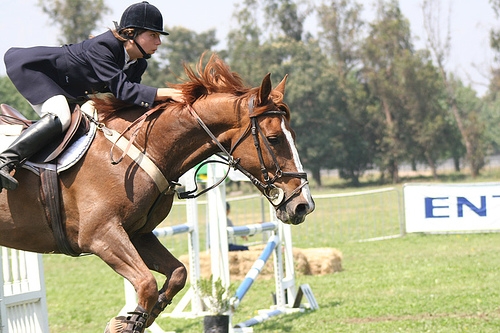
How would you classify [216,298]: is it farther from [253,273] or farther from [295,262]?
[295,262]

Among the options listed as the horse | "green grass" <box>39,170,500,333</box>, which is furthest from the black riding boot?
"green grass" <box>39,170,500,333</box>

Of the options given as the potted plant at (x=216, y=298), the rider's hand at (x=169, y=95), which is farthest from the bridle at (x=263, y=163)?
the potted plant at (x=216, y=298)

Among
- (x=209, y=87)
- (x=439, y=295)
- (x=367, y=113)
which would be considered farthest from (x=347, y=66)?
(x=209, y=87)

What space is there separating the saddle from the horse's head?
950mm

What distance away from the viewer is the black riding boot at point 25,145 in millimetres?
4488

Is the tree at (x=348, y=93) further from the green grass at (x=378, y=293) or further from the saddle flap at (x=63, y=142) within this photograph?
the saddle flap at (x=63, y=142)

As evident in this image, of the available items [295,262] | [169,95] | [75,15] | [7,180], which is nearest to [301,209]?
[169,95]

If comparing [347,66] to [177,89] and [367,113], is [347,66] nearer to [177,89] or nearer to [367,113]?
[367,113]

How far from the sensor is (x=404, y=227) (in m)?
19.8

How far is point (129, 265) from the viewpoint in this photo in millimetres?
4398

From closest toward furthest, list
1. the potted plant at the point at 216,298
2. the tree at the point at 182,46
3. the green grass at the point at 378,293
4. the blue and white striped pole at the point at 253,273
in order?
the potted plant at the point at 216,298 → the blue and white striped pole at the point at 253,273 → the green grass at the point at 378,293 → the tree at the point at 182,46

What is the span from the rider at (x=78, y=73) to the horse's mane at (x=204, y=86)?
0.07 metres

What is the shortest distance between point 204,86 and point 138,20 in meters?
0.59

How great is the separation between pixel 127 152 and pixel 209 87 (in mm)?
703
